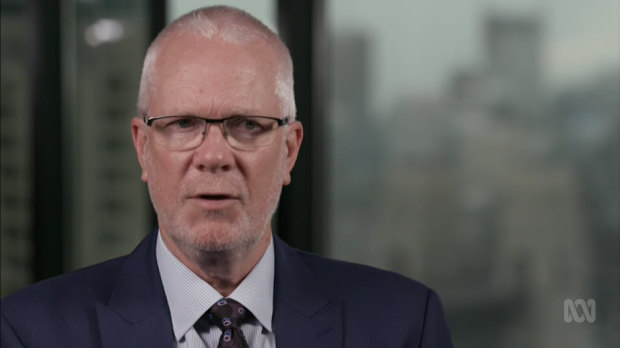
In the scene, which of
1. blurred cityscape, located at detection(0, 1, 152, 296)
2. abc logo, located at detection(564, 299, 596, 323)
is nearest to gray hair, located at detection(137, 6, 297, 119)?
abc logo, located at detection(564, 299, 596, 323)

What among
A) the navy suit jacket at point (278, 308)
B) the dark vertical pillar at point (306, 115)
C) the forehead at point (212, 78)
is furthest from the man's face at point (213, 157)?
the dark vertical pillar at point (306, 115)

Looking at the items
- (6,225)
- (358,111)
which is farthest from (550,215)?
(6,225)

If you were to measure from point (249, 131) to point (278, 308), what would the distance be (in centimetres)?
26

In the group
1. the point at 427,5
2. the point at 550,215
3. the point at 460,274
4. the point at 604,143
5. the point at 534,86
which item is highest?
the point at 427,5

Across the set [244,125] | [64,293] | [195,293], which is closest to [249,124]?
[244,125]

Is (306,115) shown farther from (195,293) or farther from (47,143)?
(195,293)

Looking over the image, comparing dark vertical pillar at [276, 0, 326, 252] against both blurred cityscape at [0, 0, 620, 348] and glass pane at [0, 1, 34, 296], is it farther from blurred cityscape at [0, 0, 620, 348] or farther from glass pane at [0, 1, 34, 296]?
glass pane at [0, 1, 34, 296]

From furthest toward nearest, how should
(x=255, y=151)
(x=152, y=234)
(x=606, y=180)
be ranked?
(x=606, y=180) → (x=152, y=234) → (x=255, y=151)

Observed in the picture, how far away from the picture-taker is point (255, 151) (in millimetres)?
1162

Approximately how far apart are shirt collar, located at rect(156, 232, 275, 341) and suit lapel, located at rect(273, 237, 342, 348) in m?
0.02

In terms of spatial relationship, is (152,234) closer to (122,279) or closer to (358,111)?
(122,279)

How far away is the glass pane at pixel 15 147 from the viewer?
2822 millimetres

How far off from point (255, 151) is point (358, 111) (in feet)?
4.89

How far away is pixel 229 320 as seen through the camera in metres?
1.19
